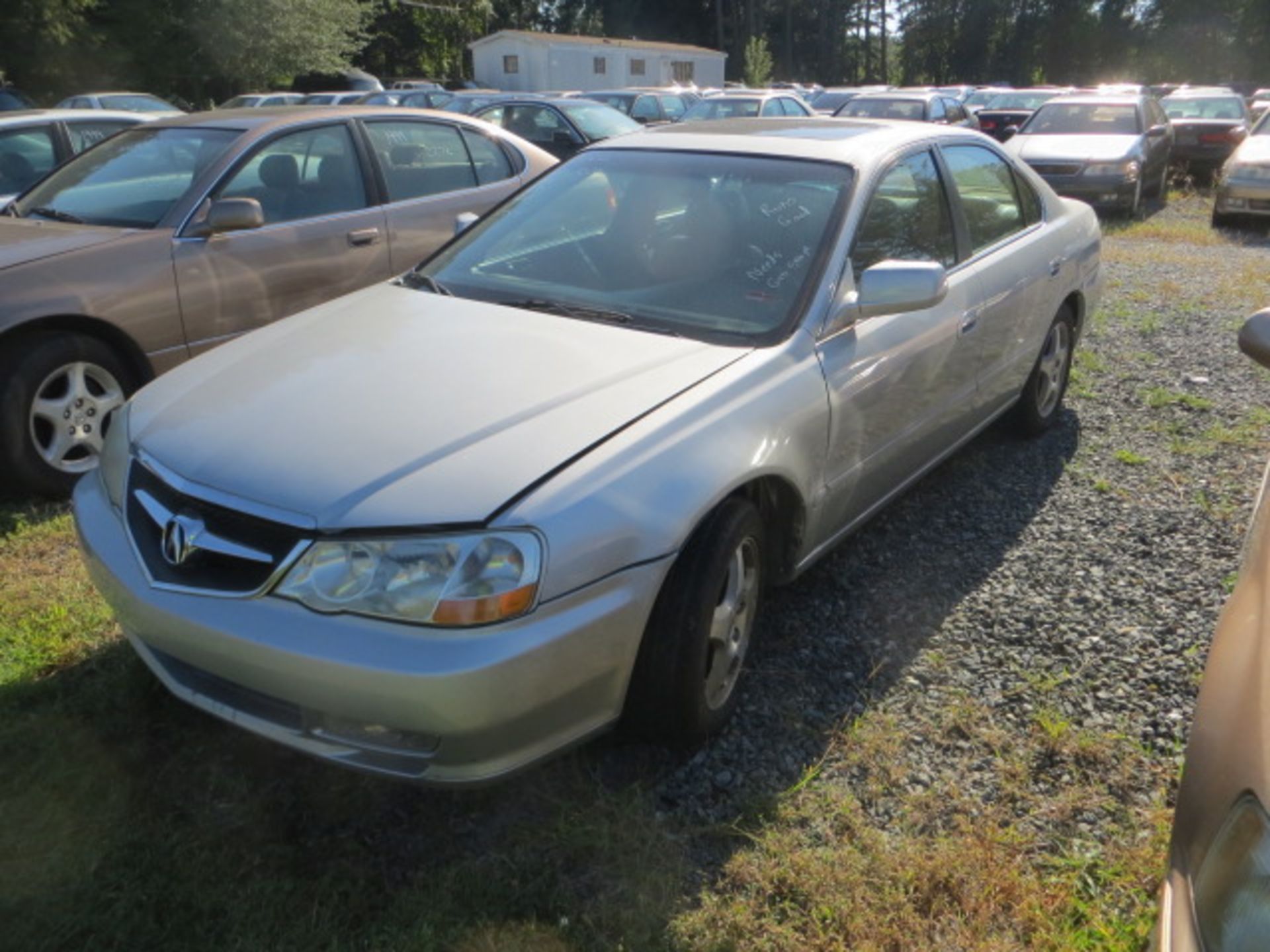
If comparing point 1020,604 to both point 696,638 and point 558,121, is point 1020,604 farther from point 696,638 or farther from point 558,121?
point 558,121

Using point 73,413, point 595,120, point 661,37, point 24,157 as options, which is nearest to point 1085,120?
point 595,120

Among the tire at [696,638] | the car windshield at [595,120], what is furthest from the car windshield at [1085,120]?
the tire at [696,638]

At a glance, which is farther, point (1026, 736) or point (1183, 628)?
point (1183, 628)

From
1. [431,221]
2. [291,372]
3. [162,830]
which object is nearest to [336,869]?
[162,830]

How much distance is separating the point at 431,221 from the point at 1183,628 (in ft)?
13.5

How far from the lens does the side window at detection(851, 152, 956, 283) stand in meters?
3.46

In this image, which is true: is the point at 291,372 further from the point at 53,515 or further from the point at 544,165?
the point at 544,165

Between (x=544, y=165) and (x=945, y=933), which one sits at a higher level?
(x=544, y=165)

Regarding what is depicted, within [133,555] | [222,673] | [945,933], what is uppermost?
[133,555]

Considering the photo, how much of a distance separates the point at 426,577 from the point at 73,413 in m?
2.89

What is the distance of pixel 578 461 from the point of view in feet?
7.92

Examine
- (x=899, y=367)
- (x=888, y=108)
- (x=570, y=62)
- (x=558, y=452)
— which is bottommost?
(x=899, y=367)

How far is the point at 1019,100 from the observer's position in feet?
73.0

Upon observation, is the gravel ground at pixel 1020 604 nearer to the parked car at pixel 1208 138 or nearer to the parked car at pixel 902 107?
the parked car at pixel 902 107
